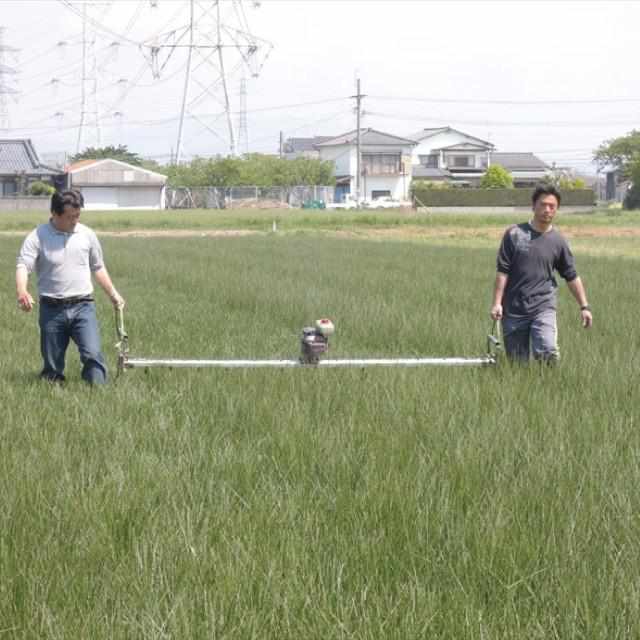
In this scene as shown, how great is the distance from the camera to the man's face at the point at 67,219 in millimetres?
6477

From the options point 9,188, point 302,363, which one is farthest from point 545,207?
point 9,188

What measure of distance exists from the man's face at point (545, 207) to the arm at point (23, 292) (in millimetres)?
3280

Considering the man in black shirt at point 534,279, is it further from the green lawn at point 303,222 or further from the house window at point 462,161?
the house window at point 462,161

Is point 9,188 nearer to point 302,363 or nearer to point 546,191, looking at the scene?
point 302,363

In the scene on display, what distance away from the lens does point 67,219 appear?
652 cm

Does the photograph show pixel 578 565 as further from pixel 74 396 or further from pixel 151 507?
pixel 74 396

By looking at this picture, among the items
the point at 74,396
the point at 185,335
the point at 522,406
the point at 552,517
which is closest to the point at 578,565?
the point at 552,517

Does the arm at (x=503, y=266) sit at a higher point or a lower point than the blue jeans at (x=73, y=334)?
higher

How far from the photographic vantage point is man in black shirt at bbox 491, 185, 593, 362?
6.96m

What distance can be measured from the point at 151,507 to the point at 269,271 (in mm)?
13258

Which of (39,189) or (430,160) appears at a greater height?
(430,160)

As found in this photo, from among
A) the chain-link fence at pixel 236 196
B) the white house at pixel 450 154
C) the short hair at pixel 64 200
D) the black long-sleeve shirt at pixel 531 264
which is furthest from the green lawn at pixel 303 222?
the white house at pixel 450 154

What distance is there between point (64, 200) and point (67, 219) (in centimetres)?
13

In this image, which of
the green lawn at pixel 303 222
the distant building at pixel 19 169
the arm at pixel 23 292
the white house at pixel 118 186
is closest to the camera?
the arm at pixel 23 292
